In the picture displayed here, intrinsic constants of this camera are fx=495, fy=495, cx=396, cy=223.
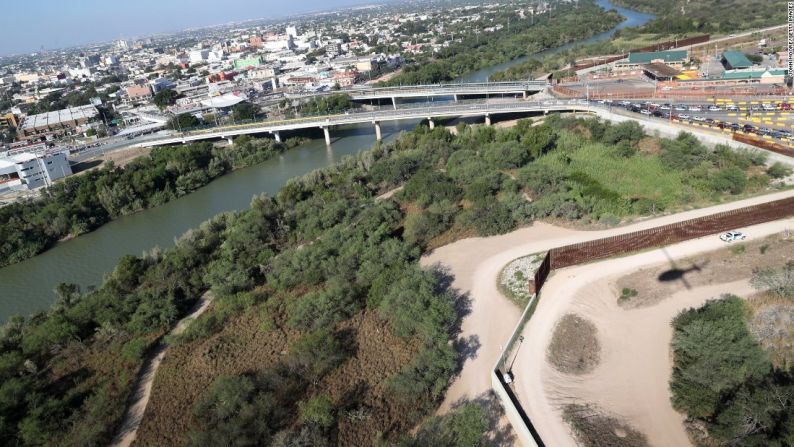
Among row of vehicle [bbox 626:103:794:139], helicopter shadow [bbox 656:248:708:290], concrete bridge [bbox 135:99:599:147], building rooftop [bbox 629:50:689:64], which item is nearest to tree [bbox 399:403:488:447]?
helicopter shadow [bbox 656:248:708:290]

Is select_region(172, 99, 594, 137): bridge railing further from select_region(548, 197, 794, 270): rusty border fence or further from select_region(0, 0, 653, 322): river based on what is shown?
select_region(548, 197, 794, 270): rusty border fence

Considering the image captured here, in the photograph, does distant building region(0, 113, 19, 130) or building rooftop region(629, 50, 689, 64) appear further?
distant building region(0, 113, 19, 130)

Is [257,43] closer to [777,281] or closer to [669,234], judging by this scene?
[669,234]

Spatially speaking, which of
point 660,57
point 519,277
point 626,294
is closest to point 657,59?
point 660,57

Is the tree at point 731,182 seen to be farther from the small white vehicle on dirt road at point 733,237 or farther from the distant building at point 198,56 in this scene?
the distant building at point 198,56

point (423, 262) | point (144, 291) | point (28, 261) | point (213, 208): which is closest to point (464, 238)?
point (423, 262)

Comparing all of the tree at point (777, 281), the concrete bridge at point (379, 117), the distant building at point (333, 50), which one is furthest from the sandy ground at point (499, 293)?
the distant building at point (333, 50)

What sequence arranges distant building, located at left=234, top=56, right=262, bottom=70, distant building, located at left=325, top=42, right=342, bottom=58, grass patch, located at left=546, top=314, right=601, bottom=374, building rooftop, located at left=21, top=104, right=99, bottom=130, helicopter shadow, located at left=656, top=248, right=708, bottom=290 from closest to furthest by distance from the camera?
grass patch, located at left=546, top=314, right=601, bottom=374 → helicopter shadow, located at left=656, top=248, right=708, bottom=290 → building rooftop, located at left=21, top=104, right=99, bottom=130 → distant building, located at left=234, top=56, right=262, bottom=70 → distant building, located at left=325, top=42, right=342, bottom=58

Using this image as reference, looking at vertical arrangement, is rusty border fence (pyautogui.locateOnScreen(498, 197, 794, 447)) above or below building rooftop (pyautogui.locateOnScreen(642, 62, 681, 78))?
below
